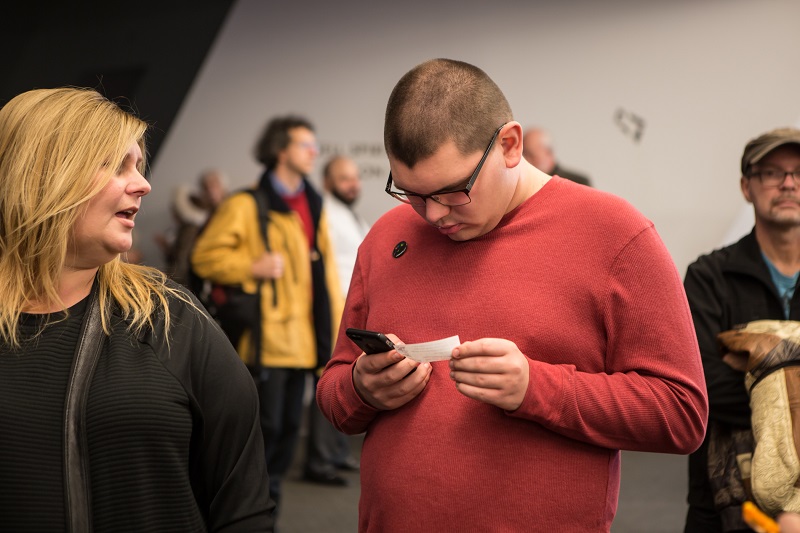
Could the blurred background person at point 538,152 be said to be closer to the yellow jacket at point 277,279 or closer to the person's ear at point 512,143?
the yellow jacket at point 277,279

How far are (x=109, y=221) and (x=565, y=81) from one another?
5.88 m

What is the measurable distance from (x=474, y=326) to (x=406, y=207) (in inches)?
17.3

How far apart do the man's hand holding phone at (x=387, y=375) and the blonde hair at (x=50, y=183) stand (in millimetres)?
400

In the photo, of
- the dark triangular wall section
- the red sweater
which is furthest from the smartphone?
the dark triangular wall section

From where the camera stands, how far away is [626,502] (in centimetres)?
560

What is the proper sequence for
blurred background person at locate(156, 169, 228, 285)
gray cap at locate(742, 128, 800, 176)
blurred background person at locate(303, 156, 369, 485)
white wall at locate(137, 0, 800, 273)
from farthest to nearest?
blurred background person at locate(156, 169, 228, 285) < white wall at locate(137, 0, 800, 273) < blurred background person at locate(303, 156, 369, 485) < gray cap at locate(742, 128, 800, 176)

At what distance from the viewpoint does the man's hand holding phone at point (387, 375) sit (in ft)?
6.12

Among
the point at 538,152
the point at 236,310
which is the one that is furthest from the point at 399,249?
the point at 538,152

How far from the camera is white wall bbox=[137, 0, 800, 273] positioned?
22.1 feet

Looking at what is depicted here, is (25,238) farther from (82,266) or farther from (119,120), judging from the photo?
(119,120)

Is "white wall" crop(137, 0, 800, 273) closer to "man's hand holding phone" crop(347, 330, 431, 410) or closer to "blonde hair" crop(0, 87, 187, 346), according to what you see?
"man's hand holding phone" crop(347, 330, 431, 410)

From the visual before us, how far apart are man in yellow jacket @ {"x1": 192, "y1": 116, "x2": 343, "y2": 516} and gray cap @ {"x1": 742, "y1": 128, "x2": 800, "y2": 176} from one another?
98.4 inches

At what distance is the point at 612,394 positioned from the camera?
179cm

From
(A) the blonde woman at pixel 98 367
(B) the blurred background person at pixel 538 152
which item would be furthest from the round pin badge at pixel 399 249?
(B) the blurred background person at pixel 538 152
